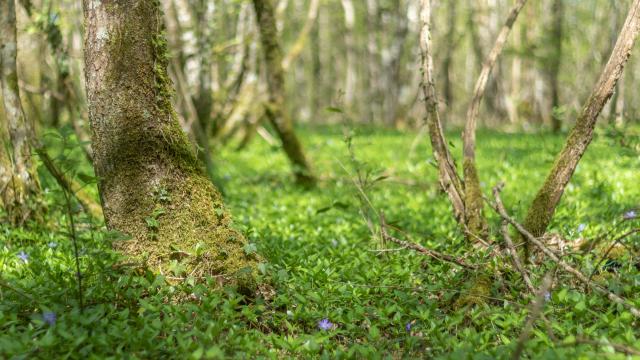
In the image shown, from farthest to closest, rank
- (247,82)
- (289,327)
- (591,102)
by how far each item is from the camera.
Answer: (247,82), (591,102), (289,327)

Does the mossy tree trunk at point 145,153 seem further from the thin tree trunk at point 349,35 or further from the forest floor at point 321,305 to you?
the thin tree trunk at point 349,35

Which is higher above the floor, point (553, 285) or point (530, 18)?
point (530, 18)

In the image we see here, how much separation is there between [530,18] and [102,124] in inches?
806

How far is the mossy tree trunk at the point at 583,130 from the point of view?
14.7ft

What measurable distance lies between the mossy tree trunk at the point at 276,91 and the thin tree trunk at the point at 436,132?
11.9 ft

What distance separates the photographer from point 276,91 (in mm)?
9344

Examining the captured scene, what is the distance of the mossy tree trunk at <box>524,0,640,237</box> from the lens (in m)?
4.47

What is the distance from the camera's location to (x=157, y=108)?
14.0ft

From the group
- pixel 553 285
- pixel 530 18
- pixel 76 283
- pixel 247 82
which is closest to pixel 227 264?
pixel 76 283

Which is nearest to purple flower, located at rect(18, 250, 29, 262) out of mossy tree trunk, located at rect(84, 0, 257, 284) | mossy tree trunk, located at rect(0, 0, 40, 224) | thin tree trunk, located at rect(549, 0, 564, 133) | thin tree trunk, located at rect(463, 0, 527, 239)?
mossy tree trunk, located at rect(84, 0, 257, 284)

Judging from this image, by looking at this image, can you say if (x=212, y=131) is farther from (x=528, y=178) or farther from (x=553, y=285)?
(x=553, y=285)

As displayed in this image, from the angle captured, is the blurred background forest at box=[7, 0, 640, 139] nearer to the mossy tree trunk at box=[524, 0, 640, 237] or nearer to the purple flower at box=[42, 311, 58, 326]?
the mossy tree trunk at box=[524, 0, 640, 237]

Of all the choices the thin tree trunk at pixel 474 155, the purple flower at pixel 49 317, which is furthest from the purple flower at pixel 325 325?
the thin tree trunk at pixel 474 155

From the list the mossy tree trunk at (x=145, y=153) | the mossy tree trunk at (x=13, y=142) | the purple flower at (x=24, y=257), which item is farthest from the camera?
the mossy tree trunk at (x=13, y=142)
